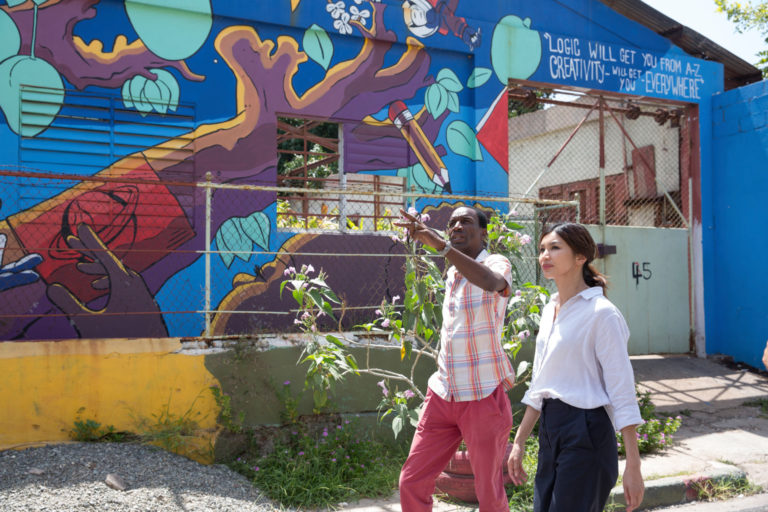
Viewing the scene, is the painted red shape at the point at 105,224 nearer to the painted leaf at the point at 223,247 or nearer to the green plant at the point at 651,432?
the painted leaf at the point at 223,247

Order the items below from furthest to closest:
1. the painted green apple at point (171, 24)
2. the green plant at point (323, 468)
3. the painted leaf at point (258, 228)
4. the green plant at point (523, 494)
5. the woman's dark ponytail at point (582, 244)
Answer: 1. the painted leaf at point (258, 228)
2. the painted green apple at point (171, 24)
3. the green plant at point (323, 468)
4. the green plant at point (523, 494)
5. the woman's dark ponytail at point (582, 244)

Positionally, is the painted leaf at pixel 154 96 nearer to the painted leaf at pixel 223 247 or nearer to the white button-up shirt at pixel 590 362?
the painted leaf at pixel 223 247

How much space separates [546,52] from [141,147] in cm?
550

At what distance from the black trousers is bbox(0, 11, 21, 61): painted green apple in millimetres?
6355

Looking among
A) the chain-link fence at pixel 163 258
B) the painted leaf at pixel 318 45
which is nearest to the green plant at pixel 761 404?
the chain-link fence at pixel 163 258

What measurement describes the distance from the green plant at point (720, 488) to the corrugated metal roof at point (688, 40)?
6.97 meters

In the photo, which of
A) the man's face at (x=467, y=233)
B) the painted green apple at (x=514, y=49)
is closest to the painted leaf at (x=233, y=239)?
the painted green apple at (x=514, y=49)

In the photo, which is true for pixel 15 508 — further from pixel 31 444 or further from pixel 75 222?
pixel 75 222

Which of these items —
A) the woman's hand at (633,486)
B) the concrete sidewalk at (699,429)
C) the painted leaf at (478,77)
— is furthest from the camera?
the painted leaf at (478,77)

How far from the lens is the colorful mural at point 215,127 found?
Result: 634 centimetres

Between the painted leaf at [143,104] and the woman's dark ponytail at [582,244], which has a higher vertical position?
the painted leaf at [143,104]

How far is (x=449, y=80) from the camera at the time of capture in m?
8.27

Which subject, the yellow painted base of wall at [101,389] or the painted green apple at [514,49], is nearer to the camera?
the yellow painted base of wall at [101,389]

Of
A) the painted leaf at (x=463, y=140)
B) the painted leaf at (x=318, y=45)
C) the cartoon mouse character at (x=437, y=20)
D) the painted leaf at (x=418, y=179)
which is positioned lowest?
the painted leaf at (x=418, y=179)
